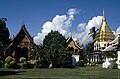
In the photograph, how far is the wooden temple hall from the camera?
75.0m

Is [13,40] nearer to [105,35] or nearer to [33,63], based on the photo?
[33,63]

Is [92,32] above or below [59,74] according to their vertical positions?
above

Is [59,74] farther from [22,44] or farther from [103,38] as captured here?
[103,38]

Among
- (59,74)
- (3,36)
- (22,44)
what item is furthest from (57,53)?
(59,74)

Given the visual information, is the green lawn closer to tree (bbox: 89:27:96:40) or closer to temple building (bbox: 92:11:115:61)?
temple building (bbox: 92:11:115:61)

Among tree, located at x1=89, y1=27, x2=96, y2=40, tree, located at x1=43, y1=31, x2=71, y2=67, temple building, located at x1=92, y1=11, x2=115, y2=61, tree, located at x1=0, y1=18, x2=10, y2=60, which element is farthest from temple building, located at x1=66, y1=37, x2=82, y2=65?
tree, located at x1=89, y1=27, x2=96, y2=40

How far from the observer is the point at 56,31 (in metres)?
81.1

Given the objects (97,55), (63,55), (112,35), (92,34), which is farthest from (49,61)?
(92,34)

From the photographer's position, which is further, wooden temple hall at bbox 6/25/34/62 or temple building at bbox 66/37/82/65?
temple building at bbox 66/37/82/65

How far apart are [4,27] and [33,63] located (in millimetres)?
11500

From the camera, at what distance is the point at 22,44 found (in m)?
76.2

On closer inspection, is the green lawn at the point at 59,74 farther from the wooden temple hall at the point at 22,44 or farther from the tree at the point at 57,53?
the wooden temple hall at the point at 22,44

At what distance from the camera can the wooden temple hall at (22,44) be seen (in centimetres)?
7500

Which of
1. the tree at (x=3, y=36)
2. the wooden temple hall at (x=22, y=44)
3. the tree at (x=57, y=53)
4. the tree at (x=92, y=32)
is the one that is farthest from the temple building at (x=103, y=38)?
the tree at (x=3, y=36)
